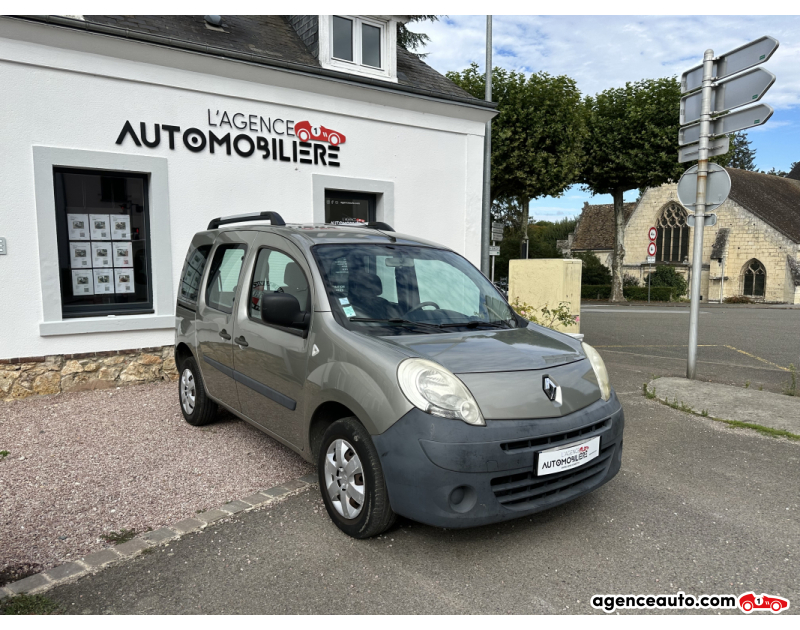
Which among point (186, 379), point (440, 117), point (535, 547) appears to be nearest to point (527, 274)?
point (440, 117)

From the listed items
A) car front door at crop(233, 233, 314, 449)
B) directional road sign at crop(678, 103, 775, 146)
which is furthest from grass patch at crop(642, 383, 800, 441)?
car front door at crop(233, 233, 314, 449)

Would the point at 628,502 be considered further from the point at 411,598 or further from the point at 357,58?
the point at 357,58

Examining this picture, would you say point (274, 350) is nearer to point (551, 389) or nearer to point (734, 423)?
point (551, 389)

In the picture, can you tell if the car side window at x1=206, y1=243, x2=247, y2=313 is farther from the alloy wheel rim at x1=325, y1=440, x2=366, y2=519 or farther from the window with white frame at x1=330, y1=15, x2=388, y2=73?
the window with white frame at x1=330, y1=15, x2=388, y2=73

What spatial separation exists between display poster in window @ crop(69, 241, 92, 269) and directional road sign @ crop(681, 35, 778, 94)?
8051mm

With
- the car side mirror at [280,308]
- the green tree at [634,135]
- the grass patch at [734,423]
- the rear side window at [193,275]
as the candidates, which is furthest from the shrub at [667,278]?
the car side mirror at [280,308]

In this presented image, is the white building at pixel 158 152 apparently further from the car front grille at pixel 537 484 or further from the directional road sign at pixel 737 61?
the car front grille at pixel 537 484

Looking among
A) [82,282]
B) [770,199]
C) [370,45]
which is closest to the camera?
[82,282]

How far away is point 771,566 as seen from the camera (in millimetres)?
3045

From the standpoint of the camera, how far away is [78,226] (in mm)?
7309

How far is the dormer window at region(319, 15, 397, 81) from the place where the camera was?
9.20 meters

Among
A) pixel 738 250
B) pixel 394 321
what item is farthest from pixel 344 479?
pixel 738 250

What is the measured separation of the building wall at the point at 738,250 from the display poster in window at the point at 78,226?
3690 cm

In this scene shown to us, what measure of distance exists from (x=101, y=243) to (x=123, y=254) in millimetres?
295
